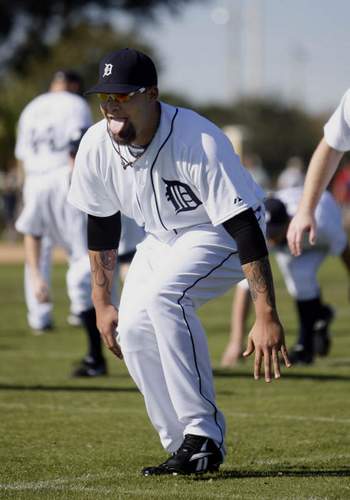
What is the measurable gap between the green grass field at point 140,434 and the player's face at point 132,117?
1.63m

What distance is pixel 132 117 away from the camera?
19.5 ft

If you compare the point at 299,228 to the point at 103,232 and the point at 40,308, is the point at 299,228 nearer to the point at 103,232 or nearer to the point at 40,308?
the point at 103,232

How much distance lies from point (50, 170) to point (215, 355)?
2.43 m

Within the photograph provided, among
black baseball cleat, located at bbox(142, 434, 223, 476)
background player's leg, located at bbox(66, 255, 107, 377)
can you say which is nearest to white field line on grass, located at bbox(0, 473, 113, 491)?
black baseball cleat, located at bbox(142, 434, 223, 476)

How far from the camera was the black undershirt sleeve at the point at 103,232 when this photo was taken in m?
6.50

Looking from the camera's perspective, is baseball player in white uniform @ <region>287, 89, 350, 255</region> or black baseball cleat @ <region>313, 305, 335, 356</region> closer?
baseball player in white uniform @ <region>287, 89, 350, 255</region>

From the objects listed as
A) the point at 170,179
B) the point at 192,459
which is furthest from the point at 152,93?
the point at 192,459

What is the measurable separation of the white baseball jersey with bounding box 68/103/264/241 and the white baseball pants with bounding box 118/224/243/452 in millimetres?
164

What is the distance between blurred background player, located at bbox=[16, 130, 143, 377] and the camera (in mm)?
10336

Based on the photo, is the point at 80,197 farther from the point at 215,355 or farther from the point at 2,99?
the point at 2,99

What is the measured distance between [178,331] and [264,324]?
1.52ft

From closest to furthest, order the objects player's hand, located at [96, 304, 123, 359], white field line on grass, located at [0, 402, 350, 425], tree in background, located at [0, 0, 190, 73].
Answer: player's hand, located at [96, 304, 123, 359]
white field line on grass, located at [0, 402, 350, 425]
tree in background, located at [0, 0, 190, 73]

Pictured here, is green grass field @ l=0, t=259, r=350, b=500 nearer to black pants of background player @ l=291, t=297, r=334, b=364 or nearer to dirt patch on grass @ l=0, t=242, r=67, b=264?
black pants of background player @ l=291, t=297, r=334, b=364

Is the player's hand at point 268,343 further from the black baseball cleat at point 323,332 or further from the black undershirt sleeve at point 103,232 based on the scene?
the black baseball cleat at point 323,332
